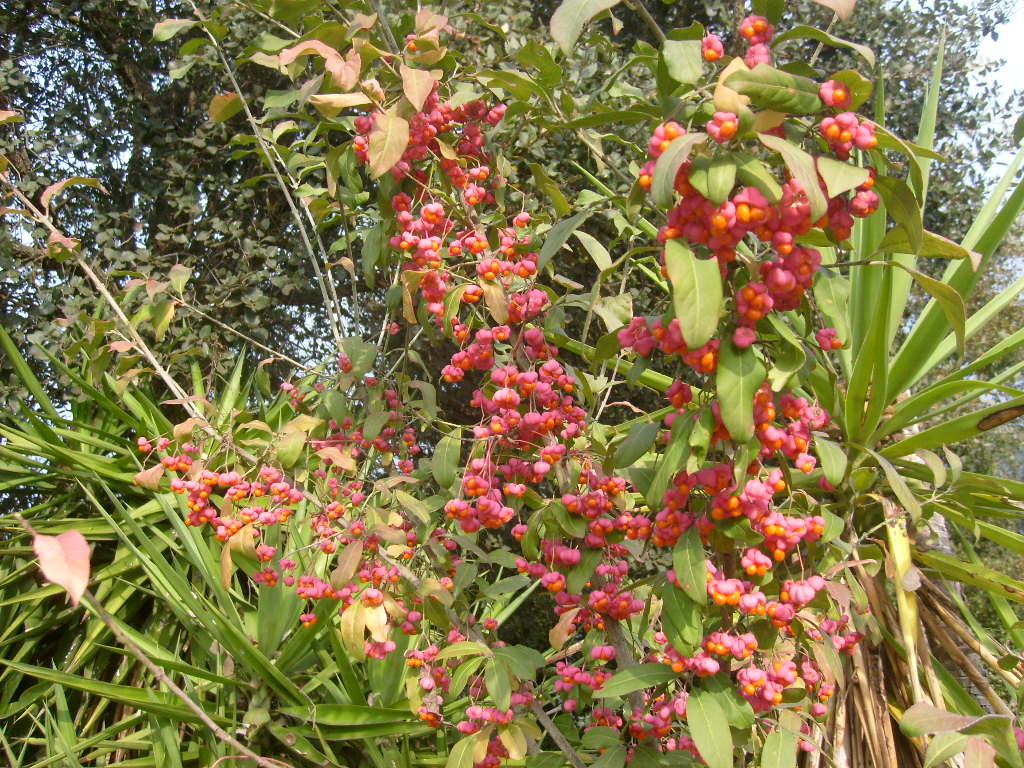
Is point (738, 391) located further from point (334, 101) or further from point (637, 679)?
point (334, 101)

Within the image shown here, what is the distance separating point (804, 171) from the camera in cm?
74

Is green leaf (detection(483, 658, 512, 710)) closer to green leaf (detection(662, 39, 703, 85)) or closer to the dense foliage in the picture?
the dense foliage

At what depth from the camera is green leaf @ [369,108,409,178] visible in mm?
1007

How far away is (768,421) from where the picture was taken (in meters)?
0.90

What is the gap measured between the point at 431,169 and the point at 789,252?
70 centimetres

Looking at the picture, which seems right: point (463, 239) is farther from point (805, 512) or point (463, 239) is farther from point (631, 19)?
point (631, 19)

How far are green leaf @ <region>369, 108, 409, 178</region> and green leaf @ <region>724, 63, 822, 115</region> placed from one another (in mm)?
436

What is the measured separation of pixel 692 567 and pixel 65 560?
25.5 inches

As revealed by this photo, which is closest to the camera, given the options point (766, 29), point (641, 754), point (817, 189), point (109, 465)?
point (817, 189)

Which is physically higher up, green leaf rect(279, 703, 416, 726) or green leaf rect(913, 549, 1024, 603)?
green leaf rect(913, 549, 1024, 603)

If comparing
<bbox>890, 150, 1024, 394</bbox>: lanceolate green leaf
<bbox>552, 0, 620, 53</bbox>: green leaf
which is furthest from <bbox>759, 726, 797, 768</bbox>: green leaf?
<bbox>890, 150, 1024, 394</bbox>: lanceolate green leaf

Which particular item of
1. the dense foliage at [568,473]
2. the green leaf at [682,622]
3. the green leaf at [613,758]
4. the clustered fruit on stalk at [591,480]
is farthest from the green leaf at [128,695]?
the green leaf at [682,622]

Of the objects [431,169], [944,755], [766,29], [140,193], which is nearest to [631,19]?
[140,193]

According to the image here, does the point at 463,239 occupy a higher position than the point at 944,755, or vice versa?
the point at 463,239
